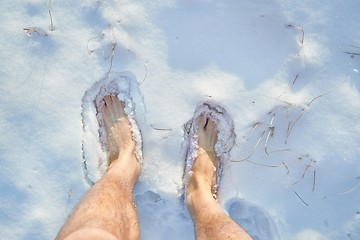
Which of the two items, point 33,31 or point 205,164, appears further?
point 205,164

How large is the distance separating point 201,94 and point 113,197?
77 cm

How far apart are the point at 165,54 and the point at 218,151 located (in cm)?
65

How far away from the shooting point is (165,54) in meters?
2.62

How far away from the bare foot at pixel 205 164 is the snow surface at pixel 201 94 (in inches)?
4.2

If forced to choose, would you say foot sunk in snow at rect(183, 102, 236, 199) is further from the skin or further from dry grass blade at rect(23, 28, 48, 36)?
dry grass blade at rect(23, 28, 48, 36)

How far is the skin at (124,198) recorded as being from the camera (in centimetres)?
210

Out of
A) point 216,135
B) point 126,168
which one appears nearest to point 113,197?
point 126,168

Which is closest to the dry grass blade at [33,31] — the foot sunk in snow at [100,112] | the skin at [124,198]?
the foot sunk in snow at [100,112]

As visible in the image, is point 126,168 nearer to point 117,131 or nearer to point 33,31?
point 117,131

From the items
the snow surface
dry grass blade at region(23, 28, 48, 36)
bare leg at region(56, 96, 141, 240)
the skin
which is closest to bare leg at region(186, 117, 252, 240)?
the skin

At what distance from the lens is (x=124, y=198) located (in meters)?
2.40

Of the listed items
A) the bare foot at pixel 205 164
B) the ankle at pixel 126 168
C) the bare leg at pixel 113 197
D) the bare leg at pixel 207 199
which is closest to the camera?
the bare leg at pixel 113 197

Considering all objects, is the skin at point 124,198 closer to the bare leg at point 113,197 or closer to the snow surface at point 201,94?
the bare leg at point 113,197

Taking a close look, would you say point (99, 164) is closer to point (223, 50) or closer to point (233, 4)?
point (223, 50)
